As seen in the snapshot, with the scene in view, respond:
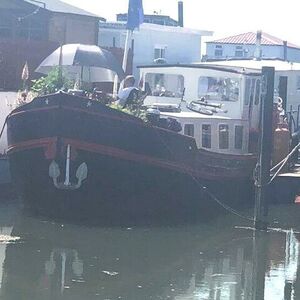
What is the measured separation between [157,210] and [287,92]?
8900mm

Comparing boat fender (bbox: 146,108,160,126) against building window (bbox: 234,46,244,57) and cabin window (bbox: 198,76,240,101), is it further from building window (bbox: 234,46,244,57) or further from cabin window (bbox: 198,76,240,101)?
building window (bbox: 234,46,244,57)

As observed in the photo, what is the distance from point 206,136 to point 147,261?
15.4 feet

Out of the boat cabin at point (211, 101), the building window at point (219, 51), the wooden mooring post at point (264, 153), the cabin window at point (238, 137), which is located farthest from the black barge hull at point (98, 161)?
the building window at point (219, 51)

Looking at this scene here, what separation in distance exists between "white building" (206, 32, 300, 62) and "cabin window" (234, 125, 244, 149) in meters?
31.5

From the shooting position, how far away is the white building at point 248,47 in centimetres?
5159

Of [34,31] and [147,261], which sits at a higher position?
[34,31]

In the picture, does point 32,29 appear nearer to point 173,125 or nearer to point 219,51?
point 173,125

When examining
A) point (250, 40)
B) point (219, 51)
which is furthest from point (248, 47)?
point (219, 51)

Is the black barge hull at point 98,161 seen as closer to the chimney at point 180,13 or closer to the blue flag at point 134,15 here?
the blue flag at point 134,15

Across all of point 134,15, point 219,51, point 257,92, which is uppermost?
point 134,15

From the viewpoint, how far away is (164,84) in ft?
66.6

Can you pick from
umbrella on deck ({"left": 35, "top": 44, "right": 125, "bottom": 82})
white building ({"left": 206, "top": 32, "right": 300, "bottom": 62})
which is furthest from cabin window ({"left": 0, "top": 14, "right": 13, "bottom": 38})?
white building ({"left": 206, "top": 32, "right": 300, "bottom": 62})

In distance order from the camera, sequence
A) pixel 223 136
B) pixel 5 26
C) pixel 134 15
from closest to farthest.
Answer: pixel 223 136 < pixel 134 15 < pixel 5 26

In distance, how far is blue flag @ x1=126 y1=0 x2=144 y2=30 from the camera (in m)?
20.4
